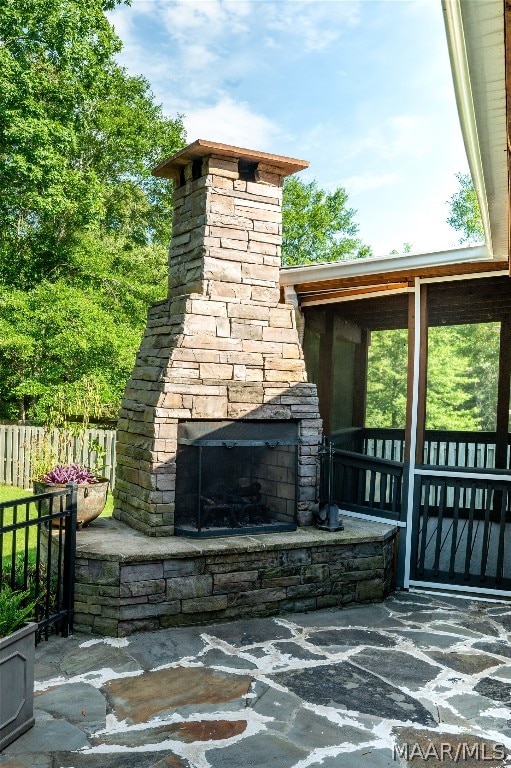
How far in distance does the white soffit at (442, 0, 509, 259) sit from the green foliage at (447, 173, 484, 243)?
21.3 metres

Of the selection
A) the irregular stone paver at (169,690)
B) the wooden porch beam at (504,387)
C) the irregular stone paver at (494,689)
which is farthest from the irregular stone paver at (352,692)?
the wooden porch beam at (504,387)

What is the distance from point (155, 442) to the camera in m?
4.59

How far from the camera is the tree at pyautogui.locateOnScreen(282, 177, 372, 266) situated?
67.5 ft

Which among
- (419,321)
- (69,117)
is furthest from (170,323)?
(69,117)

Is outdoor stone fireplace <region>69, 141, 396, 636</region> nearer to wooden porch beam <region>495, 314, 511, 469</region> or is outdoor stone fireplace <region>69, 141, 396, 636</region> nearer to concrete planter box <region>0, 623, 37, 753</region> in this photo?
concrete planter box <region>0, 623, 37, 753</region>

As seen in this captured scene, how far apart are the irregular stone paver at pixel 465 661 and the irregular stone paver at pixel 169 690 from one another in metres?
1.24

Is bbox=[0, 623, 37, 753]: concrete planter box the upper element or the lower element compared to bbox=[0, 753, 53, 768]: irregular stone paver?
upper

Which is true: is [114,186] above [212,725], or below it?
above

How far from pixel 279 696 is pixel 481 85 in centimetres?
296

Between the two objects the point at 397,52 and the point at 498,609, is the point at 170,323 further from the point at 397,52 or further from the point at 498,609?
A: the point at 397,52

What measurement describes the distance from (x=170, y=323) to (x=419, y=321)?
2093 millimetres

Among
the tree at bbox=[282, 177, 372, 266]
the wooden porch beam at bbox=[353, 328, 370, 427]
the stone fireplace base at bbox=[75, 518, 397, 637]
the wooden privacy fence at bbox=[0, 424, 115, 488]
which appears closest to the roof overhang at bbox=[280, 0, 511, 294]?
the stone fireplace base at bbox=[75, 518, 397, 637]

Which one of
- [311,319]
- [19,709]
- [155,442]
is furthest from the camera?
[311,319]

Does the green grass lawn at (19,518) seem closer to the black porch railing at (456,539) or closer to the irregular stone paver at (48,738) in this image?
the irregular stone paver at (48,738)
